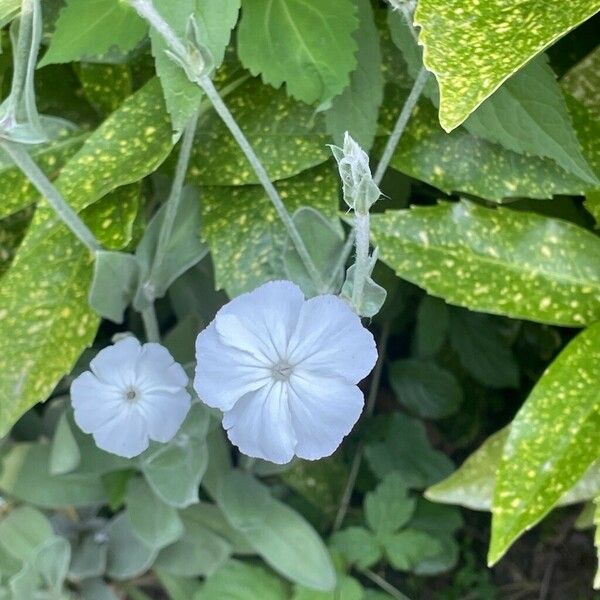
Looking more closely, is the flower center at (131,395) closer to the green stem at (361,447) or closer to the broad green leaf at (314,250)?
the broad green leaf at (314,250)

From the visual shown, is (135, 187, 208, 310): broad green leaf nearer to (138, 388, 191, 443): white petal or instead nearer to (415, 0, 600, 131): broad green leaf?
(138, 388, 191, 443): white petal

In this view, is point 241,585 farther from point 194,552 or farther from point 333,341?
point 333,341

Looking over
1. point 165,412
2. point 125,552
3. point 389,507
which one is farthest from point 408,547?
point 165,412

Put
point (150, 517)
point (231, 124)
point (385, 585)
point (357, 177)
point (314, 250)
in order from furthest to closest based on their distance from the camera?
1. point (385, 585)
2. point (150, 517)
3. point (314, 250)
4. point (231, 124)
5. point (357, 177)

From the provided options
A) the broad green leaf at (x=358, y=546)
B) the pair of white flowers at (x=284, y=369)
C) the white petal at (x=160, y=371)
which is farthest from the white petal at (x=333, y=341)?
the broad green leaf at (x=358, y=546)

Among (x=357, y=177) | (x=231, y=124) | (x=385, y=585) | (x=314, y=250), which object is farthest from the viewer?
(x=385, y=585)

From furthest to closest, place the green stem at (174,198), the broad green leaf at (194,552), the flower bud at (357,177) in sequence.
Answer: the broad green leaf at (194,552)
the green stem at (174,198)
the flower bud at (357,177)

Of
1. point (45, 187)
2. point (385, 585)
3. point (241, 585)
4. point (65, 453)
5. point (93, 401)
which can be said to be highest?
point (45, 187)
